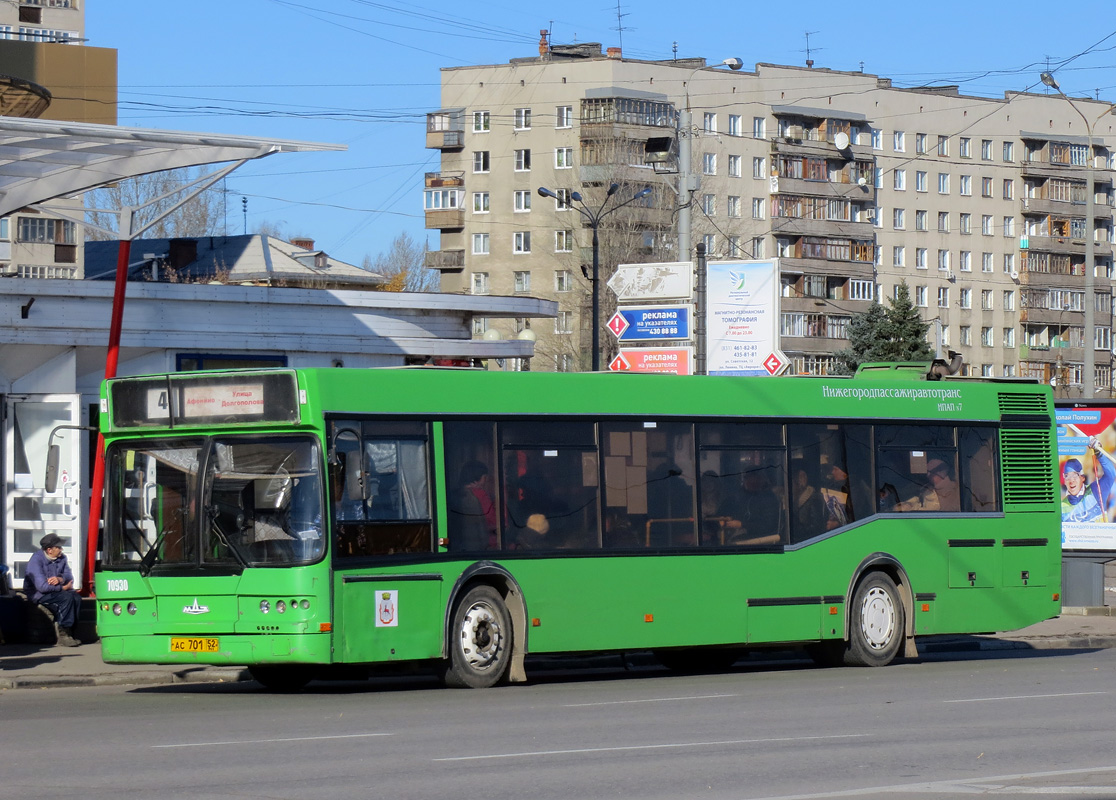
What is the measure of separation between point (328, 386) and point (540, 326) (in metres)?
75.4

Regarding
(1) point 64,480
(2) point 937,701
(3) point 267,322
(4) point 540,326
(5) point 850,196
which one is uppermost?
(5) point 850,196

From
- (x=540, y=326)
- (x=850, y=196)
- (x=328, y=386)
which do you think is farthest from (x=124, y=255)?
(x=850, y=196)

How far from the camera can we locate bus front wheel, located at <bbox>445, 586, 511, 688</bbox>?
1477 cm

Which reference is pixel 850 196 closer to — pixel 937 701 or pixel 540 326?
pixel 540 326

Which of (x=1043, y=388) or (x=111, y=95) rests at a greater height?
(x=111, y=95)

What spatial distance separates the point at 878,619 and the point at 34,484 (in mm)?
10808

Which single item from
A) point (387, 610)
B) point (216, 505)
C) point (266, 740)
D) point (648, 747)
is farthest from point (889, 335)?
point (266, 740)

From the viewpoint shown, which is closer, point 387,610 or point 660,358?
point 387,610

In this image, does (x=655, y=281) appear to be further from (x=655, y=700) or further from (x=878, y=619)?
(x=655, y=700)

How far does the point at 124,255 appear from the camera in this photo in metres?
19.8

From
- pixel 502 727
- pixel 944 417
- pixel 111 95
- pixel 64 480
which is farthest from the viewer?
pixel 111 95

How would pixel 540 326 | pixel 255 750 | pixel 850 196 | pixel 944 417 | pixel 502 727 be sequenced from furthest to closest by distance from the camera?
pixel 850 196, pixel 540 326, pixel 944 417, pixel 502 727, pixel 255 750

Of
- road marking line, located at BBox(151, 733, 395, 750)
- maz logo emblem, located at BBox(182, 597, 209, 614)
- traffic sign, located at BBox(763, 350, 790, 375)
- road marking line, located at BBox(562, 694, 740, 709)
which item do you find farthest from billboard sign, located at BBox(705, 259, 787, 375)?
road marking line, located at BBox(151, 733, 395, 750)

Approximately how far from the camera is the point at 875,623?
17906 millimetres
